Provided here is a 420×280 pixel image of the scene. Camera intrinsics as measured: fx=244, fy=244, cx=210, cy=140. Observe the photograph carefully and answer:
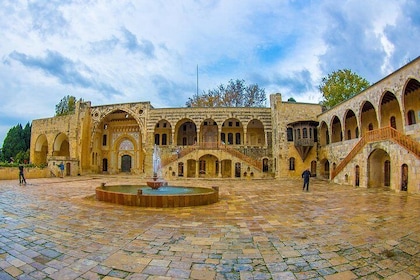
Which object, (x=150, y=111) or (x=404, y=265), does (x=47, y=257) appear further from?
(x=150, y=111)

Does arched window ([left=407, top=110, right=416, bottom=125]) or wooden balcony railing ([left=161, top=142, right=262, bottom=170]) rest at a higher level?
arched window ([left=407, top=110, right=416, bottom=125])

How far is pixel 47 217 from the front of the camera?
6.77 meters

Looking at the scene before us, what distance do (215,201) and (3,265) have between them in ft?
22.6

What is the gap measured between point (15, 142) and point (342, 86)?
50.8 metres

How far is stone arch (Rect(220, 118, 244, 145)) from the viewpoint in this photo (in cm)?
2886

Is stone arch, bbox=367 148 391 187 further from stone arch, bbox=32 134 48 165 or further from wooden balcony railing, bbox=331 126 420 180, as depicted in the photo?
stone arch, bbox=32 134 48 165

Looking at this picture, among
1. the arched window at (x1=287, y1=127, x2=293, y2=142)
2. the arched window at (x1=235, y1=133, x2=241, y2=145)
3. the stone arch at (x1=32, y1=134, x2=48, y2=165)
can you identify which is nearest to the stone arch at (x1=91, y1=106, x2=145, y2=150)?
the stone arch at (x1=32, y1=134, x2=48, y2=165)

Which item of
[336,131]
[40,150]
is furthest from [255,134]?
[40,150]

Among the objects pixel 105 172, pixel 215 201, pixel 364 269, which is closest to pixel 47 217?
pixel 215 201

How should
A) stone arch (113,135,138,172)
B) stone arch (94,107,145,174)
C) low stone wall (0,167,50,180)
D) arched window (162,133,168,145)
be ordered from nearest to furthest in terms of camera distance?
low stone wall (0,167,50,180)
arched window (162,133,168,145)
stone arch (94,107,145,174)
stone arch (113,135,138,172)

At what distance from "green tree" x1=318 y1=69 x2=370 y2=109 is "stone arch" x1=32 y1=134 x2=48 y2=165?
37.1 meters

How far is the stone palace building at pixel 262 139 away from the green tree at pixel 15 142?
1072 cm

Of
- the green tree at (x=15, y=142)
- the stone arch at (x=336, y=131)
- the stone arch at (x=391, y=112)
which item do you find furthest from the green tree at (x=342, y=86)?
the green tree at (x=15, y=142)

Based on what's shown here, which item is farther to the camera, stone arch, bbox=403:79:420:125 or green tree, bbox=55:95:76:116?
green tree, bbox=55:95:76:116
